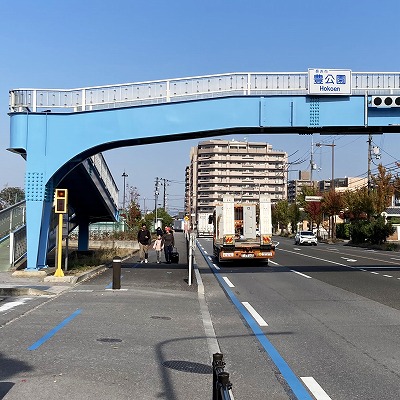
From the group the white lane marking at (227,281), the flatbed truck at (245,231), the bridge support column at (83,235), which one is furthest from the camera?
the bridge support column at (83,235)

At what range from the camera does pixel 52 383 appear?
6.37 meters

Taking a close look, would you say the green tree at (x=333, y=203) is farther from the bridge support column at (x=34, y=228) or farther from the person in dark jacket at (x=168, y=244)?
the bridge support column at (x=34, y=228)

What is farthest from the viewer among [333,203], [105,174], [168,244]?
[333,203]

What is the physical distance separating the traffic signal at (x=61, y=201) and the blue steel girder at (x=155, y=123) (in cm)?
230

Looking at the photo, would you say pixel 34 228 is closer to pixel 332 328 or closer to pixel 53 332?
pixel 53 332

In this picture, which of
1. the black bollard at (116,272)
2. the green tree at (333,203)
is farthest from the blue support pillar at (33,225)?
the green tree at (333,203)

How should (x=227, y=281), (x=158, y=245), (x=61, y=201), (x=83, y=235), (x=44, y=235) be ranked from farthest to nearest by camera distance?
1. (x=83, y=235)
2. (x=158, y=245)
3. (x=44, y=235)
4. (x=227, y=281)
5. (x=61, y=201)

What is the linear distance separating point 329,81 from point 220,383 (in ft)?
60.5

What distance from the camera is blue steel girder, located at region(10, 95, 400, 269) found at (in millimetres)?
20438

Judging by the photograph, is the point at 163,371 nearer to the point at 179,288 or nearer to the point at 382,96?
the point at 179,288

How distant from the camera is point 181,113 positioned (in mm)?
20812

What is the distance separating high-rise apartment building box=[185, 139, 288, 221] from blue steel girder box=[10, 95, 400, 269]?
410 ft

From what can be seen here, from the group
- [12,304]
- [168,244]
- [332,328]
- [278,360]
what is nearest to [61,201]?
[12,304]

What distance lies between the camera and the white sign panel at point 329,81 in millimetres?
20812
